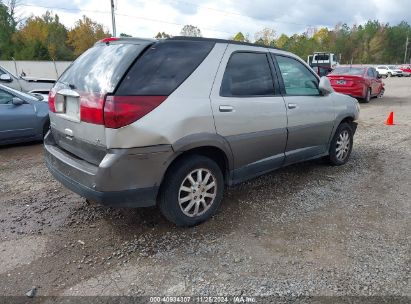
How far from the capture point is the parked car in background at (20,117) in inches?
263

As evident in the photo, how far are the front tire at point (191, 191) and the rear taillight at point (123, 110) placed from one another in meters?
0.65

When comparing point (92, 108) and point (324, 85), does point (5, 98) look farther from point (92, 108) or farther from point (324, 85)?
point (324, 85)

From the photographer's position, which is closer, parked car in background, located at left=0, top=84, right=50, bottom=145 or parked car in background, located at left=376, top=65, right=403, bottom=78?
parked car in background, located at left=0, top=84, right=50, bottom=145

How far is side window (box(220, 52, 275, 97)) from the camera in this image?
3.59 m

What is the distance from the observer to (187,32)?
181 ft

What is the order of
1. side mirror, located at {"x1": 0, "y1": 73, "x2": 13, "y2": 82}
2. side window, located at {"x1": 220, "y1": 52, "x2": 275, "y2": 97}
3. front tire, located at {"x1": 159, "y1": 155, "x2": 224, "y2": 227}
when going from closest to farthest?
1. front tire, located at {"x1": 159, "y1": 155, "x2": 224, "y2": 227}
2. side window, located at {"x1": 220, "y1": 52, "x2": 275, "y2": 97}
3. side mirror, located at {"x1": 0, "y1": 73, "x2": 13, "y2": 82}

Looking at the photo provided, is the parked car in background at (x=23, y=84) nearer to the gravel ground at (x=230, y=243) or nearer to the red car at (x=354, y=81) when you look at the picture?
the gravel ground at (x=230, y=243)

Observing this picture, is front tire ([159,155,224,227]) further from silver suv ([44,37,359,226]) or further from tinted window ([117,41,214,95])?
tinted window ([117,41,214,95])

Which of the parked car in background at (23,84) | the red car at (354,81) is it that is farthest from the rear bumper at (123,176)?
the red car at (354,81)

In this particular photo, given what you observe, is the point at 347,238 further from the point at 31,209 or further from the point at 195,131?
the point at 31,209

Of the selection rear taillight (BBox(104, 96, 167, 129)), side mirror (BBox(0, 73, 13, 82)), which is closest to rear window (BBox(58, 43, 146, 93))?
rear taillight (BBox(104, 96, 167, 129))

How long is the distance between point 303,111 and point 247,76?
3.55ft

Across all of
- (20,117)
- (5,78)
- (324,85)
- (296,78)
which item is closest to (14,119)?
(20,117)

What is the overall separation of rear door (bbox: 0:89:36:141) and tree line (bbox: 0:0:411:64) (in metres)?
45.0
